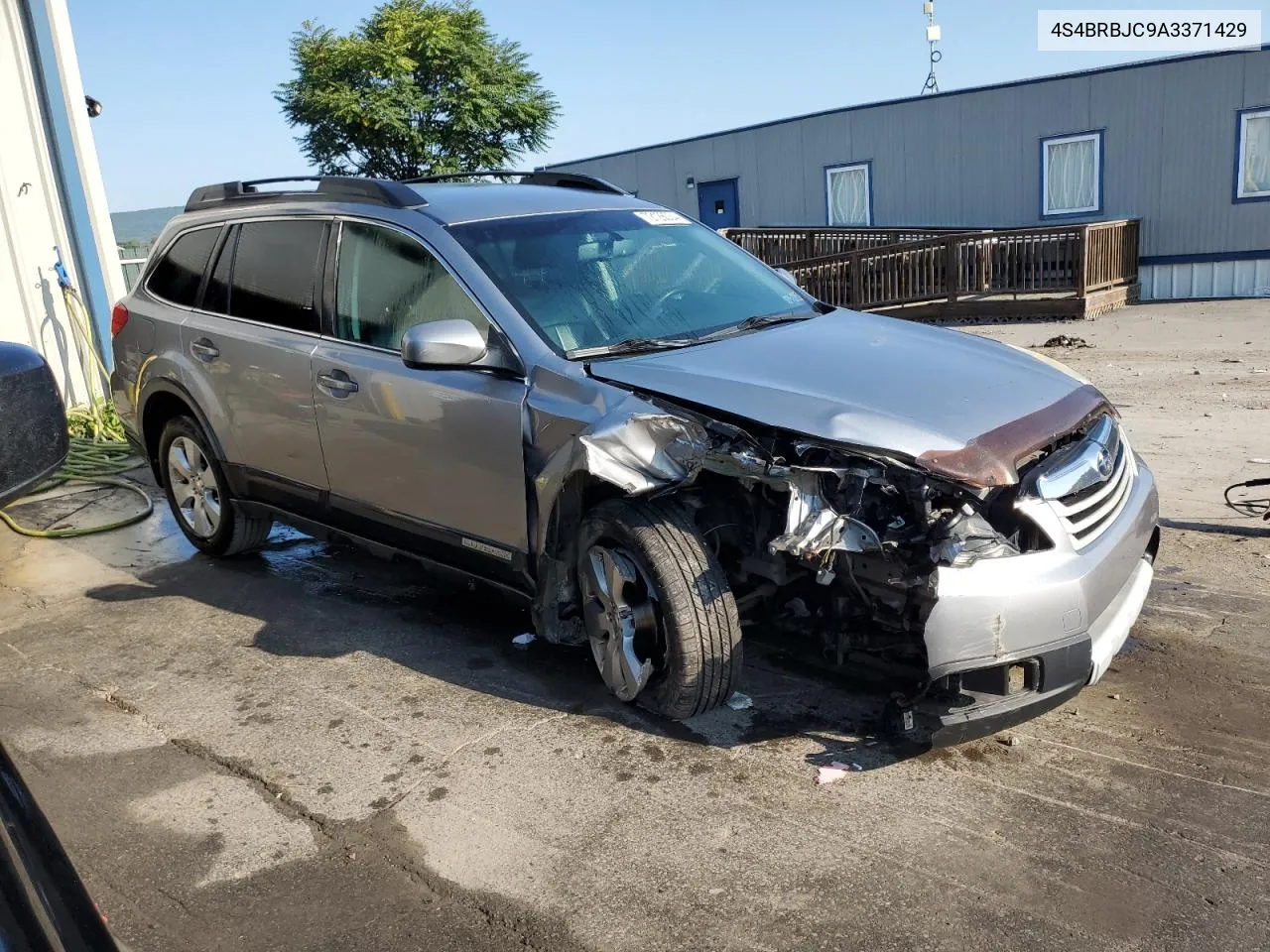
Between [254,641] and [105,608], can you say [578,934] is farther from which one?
[105,608]

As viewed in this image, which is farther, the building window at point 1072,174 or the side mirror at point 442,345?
the building window at point 1072,174

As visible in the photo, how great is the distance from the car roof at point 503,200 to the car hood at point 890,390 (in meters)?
1.07

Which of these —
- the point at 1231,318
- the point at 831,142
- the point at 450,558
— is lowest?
the point at 1231,318

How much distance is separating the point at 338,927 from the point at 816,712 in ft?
6.08

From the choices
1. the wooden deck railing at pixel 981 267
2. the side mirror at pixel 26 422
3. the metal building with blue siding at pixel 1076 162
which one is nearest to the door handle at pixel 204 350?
the side mirror at pixel 26 422

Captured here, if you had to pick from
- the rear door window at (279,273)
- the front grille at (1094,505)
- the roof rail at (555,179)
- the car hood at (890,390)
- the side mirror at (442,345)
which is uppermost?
the roof rail at (555,179)

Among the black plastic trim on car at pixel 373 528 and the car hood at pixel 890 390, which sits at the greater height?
the car hood at pixel 890 390

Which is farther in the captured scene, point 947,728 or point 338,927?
point 947,728

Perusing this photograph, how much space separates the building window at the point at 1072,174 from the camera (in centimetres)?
1833

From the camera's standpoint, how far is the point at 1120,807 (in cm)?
325

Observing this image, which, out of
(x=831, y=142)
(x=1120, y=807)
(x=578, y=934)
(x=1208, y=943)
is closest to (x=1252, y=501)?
(x=1120, y=807)

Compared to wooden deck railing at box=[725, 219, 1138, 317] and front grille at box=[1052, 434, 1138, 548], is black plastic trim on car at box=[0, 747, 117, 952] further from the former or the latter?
wooden deck railing at box=[725, 219, 1138, 317]

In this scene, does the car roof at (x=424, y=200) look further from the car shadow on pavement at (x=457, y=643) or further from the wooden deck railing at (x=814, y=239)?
the wooden deck railing at (x=814, y=239)

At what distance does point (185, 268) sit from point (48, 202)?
4.69 metres
